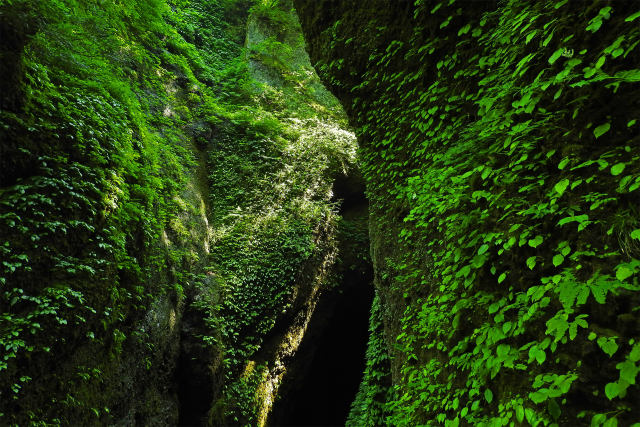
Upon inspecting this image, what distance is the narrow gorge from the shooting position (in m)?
2.17

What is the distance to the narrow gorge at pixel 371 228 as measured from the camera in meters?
2.17

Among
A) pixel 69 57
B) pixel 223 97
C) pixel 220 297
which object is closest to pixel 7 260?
pixel 69 57

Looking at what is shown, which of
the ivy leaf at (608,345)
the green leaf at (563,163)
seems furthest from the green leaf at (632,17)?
the ivy leaf at (608,345)

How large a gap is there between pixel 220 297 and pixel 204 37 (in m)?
12.9

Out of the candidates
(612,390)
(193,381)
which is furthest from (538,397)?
(193,381)

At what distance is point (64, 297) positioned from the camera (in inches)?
154

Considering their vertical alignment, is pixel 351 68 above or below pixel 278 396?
above

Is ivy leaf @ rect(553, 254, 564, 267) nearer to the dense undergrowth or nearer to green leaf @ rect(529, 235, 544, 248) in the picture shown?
green leaf @ rect(529, 235, 544, 248)

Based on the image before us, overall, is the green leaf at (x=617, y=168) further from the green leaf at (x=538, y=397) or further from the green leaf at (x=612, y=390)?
the green leaf at (x=538, y=397)

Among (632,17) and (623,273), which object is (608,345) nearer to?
(623,273)

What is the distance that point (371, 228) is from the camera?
22.1ft

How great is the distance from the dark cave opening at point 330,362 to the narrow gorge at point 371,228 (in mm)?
286

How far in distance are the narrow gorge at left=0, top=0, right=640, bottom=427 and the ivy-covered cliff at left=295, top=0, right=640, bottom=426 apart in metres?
0.02

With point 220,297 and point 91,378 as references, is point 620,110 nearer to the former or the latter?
point 91,378
